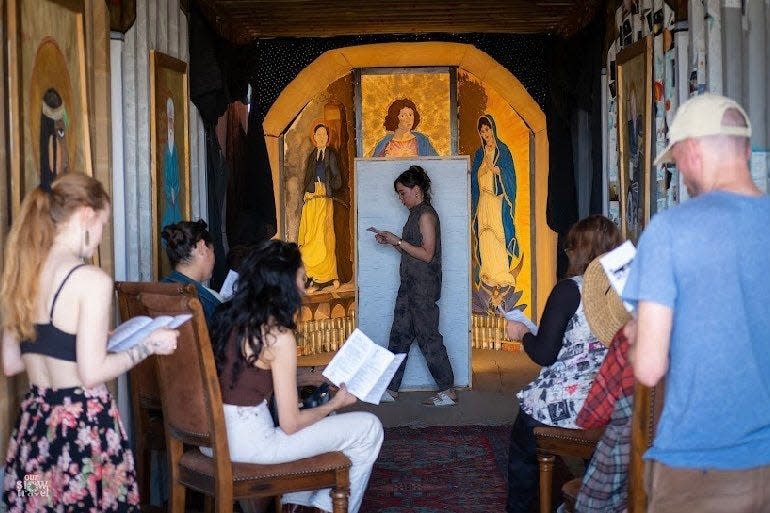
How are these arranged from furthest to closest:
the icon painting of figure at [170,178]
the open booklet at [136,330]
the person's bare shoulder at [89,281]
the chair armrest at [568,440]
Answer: the icon painting of figure at [170,178]
the chair armrest at [568,440]
the open booklet at [136,330]
the person's bare shoulder at [89,281]

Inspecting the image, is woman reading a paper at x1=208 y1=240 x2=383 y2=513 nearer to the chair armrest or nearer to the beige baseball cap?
the chair armrest

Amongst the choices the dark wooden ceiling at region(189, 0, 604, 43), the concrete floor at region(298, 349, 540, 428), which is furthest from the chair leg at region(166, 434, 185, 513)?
the dark wooden ceiling at region(189, 0, 604, 43)

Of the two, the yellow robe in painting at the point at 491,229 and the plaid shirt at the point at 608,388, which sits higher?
the yellow robe in painting at the point at 491,229

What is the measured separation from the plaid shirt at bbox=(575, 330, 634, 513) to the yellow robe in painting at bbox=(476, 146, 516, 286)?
715 centimetres

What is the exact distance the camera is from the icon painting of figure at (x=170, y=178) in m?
5.74

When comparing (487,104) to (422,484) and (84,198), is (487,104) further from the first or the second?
(84,198)

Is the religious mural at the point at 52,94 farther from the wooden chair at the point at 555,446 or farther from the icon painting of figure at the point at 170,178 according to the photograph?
the wooden chair at the point at 555,446

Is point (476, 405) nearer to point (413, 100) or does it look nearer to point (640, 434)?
point (413, 100)

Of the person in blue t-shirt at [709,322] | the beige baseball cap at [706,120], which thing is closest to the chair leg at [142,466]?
the person in blue t-shirt at [709,322]

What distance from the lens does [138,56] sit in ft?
17.5

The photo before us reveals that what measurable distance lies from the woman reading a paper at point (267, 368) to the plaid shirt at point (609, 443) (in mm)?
893

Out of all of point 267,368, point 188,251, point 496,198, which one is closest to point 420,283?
point 188,251

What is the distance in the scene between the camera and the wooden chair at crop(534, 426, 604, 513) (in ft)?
12.5

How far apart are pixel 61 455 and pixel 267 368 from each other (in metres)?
0.81
